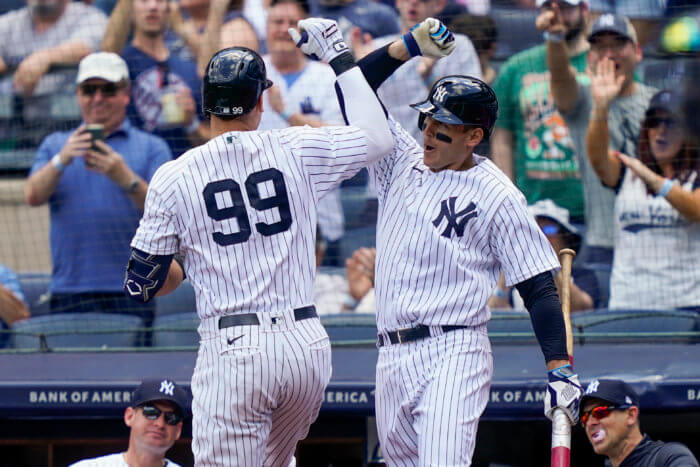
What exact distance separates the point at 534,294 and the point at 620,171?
206 centimetres

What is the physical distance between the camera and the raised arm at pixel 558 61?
17.1 feet

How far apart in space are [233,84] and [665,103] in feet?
9.14

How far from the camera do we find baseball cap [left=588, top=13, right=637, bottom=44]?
513cm

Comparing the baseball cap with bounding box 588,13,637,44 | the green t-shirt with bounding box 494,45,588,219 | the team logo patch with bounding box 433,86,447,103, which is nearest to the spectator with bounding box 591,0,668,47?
the baseball cap with bounding box 588,13,637,44

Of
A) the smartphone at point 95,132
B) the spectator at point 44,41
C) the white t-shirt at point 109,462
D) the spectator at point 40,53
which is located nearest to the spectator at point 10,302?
the smartphone at point 95,132

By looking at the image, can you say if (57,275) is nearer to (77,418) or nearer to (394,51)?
(77,418)

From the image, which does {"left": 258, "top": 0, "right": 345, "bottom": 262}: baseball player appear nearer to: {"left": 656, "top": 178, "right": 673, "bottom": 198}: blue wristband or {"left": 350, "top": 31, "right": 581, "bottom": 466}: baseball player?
{"left": 656, "top": 178, "right": 673, "bottom": 198}: blue wristband

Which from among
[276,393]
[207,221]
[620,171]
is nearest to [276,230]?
[207,221]

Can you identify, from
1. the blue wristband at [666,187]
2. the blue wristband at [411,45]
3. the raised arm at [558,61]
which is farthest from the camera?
the raised arm at [558,61]

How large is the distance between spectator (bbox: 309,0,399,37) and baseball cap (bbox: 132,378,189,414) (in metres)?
2.37

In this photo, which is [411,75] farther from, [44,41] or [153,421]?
[153,421]

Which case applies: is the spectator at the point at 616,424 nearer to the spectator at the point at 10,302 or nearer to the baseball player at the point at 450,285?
the baseball player at the point at 450,285

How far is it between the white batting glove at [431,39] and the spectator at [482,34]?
7.65ft

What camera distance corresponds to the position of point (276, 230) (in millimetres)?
2918
